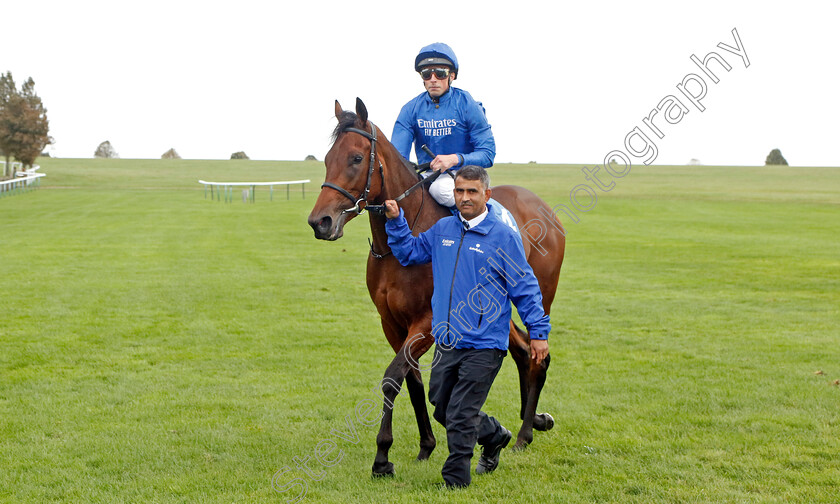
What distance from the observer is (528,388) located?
6.03 m

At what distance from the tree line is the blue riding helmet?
57.2m

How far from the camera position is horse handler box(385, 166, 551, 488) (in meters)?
4.66

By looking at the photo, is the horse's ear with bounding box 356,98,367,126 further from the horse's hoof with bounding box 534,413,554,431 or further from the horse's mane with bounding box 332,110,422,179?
the horse's hoof with bounding box 534,413,554,431

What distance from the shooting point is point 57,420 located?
6234 mm

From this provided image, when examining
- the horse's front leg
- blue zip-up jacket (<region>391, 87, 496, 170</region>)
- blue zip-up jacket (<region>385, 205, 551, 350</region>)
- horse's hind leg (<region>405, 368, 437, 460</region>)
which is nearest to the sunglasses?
blue zip-up jacket (<region>391, 87, 496, 170</region>)

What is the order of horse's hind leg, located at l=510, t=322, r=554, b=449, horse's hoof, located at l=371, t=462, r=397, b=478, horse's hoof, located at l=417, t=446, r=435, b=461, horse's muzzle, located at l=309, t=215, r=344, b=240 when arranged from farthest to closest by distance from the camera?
horse's hind leg, located at l=510, t=322, r=554, b=449, horse's hoof, located at l=417, t=446, r=435, b=461, horse's hoof, located at l=371, t=462, r=397, b=478, horse's muzzle, located at l=309, t=215, r=344, b=240

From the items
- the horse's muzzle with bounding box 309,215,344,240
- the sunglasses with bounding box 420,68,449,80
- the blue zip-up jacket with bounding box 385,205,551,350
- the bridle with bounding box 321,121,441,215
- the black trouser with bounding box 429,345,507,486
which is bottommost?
the black trouser with bounding box 429,345,507,486

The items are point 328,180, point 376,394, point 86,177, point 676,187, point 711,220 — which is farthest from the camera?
point 86,177

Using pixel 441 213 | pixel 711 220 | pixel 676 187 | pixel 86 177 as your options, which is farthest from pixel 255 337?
pixel 86 177

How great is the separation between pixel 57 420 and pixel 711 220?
Answer: 28.9 metres

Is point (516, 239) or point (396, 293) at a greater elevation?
point (516, 239)

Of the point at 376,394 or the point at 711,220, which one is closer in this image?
the point at 376,394

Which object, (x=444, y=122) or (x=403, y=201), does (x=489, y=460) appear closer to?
(x=403, y=201)

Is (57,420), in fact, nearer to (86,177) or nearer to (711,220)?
(711,220)
